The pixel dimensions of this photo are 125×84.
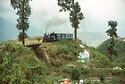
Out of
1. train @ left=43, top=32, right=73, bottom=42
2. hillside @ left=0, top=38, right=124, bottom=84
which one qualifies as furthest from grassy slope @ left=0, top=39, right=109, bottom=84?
train @ left=43, top=32, right=73, bottom=42

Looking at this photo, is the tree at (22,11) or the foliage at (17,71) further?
the tree at (22,11)

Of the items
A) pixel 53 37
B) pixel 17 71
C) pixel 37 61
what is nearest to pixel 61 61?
pixel 53 37

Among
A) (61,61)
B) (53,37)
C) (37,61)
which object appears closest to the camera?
(37,61)

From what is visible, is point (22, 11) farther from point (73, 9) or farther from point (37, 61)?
point (37, 61)

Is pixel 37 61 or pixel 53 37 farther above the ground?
pixel 53 37

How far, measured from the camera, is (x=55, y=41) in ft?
148

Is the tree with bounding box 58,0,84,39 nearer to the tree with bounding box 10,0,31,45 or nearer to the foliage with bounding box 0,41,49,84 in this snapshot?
the tree with bounding box 10,0,31,45

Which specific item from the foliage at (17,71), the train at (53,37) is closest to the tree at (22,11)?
the train at (53,37)

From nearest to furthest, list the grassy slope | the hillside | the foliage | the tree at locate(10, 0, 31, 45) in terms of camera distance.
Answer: the foliage, the grassy slope, the hillside, the tree at locate(10, 0, 31, 45)

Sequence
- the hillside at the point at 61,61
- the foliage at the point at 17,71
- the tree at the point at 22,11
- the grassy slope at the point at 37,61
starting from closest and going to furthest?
the foliage at the point at 17,71 → the grassy slope at the point at 37,61 → the hillside at the point at 61,61 → the tree at the point at 22,11

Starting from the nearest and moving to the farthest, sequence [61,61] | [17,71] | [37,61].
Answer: [17,71] < [37,61] < [61,61]

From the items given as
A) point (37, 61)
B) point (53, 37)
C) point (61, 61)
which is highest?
point (53, 37)

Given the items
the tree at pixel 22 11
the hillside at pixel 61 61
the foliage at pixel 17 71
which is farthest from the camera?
the tree at pixel 22 11

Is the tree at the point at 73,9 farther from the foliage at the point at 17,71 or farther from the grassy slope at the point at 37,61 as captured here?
the foliage at the point at 17,71
